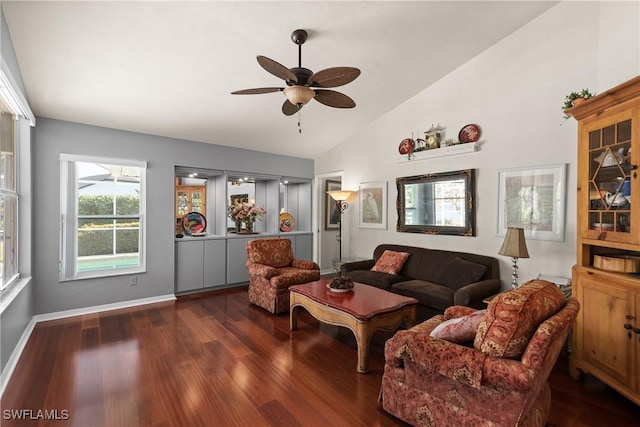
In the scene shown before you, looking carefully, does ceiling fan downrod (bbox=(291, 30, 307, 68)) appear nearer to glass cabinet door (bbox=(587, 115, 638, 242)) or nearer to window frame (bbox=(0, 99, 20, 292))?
glass cabinet door (bbox=(587, 115, 638, 242))

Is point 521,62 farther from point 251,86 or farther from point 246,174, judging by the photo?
point 246,174

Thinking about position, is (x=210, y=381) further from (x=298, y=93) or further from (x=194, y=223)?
(x=194, y=223)

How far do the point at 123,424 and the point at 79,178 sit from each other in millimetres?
3290

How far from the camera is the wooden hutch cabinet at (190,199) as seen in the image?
5.23 metres

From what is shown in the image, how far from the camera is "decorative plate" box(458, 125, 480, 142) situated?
147 inches

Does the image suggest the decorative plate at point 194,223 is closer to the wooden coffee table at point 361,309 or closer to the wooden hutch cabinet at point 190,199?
the wooden hutch cabinet at point 190,199

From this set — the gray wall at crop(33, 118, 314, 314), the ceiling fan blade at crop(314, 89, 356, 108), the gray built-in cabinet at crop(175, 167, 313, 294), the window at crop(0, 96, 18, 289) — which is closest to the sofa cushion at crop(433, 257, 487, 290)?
the ceiling fan blade at crop(314, 89, 356, 108)

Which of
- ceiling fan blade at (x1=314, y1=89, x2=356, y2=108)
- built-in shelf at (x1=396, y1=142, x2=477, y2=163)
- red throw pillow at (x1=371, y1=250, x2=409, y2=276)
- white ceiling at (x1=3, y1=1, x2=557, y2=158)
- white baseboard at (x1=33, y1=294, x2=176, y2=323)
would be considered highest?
white ceiling at (x1=3, y1=1, x2=557, y2=158)

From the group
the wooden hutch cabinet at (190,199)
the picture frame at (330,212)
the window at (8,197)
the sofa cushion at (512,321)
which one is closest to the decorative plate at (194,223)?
the wooden hutch cabinet at (190,199)

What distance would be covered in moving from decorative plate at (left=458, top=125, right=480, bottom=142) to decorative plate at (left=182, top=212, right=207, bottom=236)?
4300mm

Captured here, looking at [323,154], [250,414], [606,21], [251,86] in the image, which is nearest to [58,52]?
[251,86]

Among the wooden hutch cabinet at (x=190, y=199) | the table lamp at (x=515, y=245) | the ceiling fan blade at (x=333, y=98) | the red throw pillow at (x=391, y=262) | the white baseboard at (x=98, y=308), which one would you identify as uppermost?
the ceiling fan blade at (x=333, y=98)

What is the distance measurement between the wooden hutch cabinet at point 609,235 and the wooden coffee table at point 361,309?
4.29ft

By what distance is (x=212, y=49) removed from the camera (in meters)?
2.86
